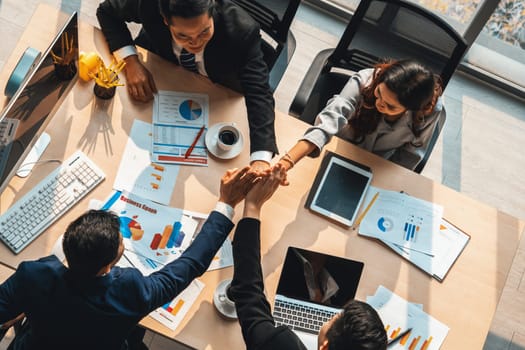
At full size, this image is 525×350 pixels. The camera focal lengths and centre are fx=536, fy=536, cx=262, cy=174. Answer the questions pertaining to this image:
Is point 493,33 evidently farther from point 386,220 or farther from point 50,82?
point 50,82

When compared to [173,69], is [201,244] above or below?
below

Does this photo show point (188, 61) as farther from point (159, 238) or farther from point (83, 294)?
point (83, 294)

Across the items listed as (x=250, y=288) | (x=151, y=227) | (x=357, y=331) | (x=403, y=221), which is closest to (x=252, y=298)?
(x=250, y=288)

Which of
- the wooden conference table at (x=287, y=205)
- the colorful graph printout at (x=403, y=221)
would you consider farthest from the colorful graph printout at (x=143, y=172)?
the colorful graph printout at (x=403, y=221)

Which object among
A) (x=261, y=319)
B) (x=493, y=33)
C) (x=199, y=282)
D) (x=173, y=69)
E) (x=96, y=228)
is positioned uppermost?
(x=493, y=33)

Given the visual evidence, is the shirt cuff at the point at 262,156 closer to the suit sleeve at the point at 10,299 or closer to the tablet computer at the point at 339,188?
the tablet computer at the point at 339,188

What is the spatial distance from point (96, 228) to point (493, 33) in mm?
2677

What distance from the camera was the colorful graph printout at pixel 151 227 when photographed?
71.9 inches

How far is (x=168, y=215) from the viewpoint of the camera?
1.89 m

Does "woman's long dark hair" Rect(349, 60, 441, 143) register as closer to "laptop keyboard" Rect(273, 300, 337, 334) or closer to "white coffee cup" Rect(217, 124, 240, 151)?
"white coffee cup" Rect(217, 124, 240, 151)

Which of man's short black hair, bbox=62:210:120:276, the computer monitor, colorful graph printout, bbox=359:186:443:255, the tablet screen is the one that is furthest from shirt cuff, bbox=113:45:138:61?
colorful graph printout, bbox=359:186:443:255

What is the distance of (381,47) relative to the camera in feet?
7.26

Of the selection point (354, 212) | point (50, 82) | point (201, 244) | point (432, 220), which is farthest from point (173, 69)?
point (432, 220)

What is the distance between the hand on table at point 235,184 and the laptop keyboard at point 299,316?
15.4 inches
